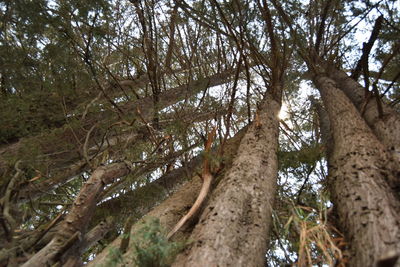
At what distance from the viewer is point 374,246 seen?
1.06 metres

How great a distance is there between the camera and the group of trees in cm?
135

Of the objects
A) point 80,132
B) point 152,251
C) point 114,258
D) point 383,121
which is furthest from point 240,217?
point 80,132

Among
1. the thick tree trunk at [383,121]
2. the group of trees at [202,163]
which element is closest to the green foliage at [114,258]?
the group of trees at [202,163]

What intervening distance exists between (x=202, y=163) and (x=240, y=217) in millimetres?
1644

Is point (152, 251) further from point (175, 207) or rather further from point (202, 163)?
point (202, 163)

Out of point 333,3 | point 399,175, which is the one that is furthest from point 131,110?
point 333,3

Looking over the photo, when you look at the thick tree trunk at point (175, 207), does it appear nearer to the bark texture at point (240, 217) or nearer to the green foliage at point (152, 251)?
the bark texture at point (240, 217)

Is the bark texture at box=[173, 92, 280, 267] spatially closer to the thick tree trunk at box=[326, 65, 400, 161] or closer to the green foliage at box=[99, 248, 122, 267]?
the green foliage at box=[99, 248, 122, 267]

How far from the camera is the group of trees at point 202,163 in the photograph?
1.35m

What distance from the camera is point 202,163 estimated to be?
127 inches

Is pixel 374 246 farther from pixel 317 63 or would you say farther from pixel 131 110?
pixel 317 63

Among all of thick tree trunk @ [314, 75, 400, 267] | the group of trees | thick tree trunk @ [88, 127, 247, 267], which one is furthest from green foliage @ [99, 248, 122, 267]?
thick tree trunk @ [314, 75, 400, 267]

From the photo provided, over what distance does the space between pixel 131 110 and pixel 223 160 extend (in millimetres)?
2328

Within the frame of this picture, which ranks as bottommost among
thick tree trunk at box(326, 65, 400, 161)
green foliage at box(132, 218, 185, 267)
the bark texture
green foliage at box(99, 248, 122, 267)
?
green foliage at box(99, 248, 122, 267)
